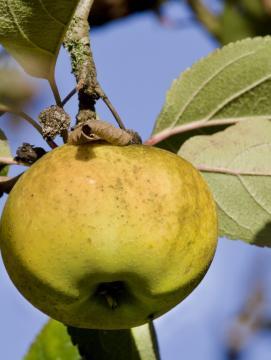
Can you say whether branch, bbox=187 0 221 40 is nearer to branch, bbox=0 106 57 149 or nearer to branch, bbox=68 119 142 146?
branch, bbox=0 106 57 149

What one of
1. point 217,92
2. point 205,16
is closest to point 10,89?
point 217,92

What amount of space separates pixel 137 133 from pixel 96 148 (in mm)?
99

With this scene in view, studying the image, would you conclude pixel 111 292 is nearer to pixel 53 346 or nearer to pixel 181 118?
pixel 181 118

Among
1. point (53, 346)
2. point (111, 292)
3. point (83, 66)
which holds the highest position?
point (83, 66)

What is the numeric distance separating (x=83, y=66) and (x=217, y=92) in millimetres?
325

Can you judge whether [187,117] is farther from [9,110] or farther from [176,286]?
[176,286]

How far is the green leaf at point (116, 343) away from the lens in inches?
58.7

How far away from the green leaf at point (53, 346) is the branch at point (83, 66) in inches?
23.1

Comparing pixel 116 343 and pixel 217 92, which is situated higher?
pixel 217 92

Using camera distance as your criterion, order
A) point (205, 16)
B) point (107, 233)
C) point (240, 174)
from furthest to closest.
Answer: point (205, 16), point (240, 174), point (107, 233)

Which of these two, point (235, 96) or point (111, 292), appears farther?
point (235, 96)

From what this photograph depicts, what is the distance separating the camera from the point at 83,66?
50.2 inches

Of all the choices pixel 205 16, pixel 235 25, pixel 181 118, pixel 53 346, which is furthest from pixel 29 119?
pixel 205 16

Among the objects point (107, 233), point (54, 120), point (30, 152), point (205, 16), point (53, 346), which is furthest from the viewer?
point (205, 16)
